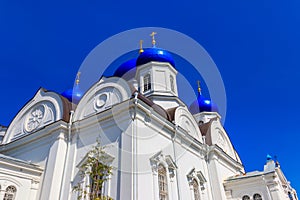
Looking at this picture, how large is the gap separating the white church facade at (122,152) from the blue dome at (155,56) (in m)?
2.95

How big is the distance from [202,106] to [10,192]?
17.3 metres

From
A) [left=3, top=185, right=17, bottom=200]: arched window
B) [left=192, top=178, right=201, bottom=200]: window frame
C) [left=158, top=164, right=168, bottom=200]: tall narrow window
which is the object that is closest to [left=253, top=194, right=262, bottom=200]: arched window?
[left=192, top=178, right=201, bottom=200]: window frame

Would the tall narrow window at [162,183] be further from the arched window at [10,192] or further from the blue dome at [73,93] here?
the blue dome at [73,93]

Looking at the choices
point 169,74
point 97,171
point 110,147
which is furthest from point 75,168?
point 169,74

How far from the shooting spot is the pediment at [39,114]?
508 inches

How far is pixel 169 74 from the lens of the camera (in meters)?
18.3

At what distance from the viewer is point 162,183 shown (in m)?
11.0

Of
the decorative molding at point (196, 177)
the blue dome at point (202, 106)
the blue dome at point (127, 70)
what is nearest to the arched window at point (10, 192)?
the decorative molding at point (196, 177)

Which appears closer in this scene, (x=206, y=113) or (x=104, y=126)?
(x=104, y=126)

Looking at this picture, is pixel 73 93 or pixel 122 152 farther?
pixel 73 93

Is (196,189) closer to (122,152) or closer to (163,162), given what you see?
(163,162)

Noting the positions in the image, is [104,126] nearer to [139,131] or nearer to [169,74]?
[139,131]

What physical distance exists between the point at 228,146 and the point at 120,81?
35.1 ft

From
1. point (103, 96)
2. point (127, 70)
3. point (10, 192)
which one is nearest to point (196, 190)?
point (103, 96)
